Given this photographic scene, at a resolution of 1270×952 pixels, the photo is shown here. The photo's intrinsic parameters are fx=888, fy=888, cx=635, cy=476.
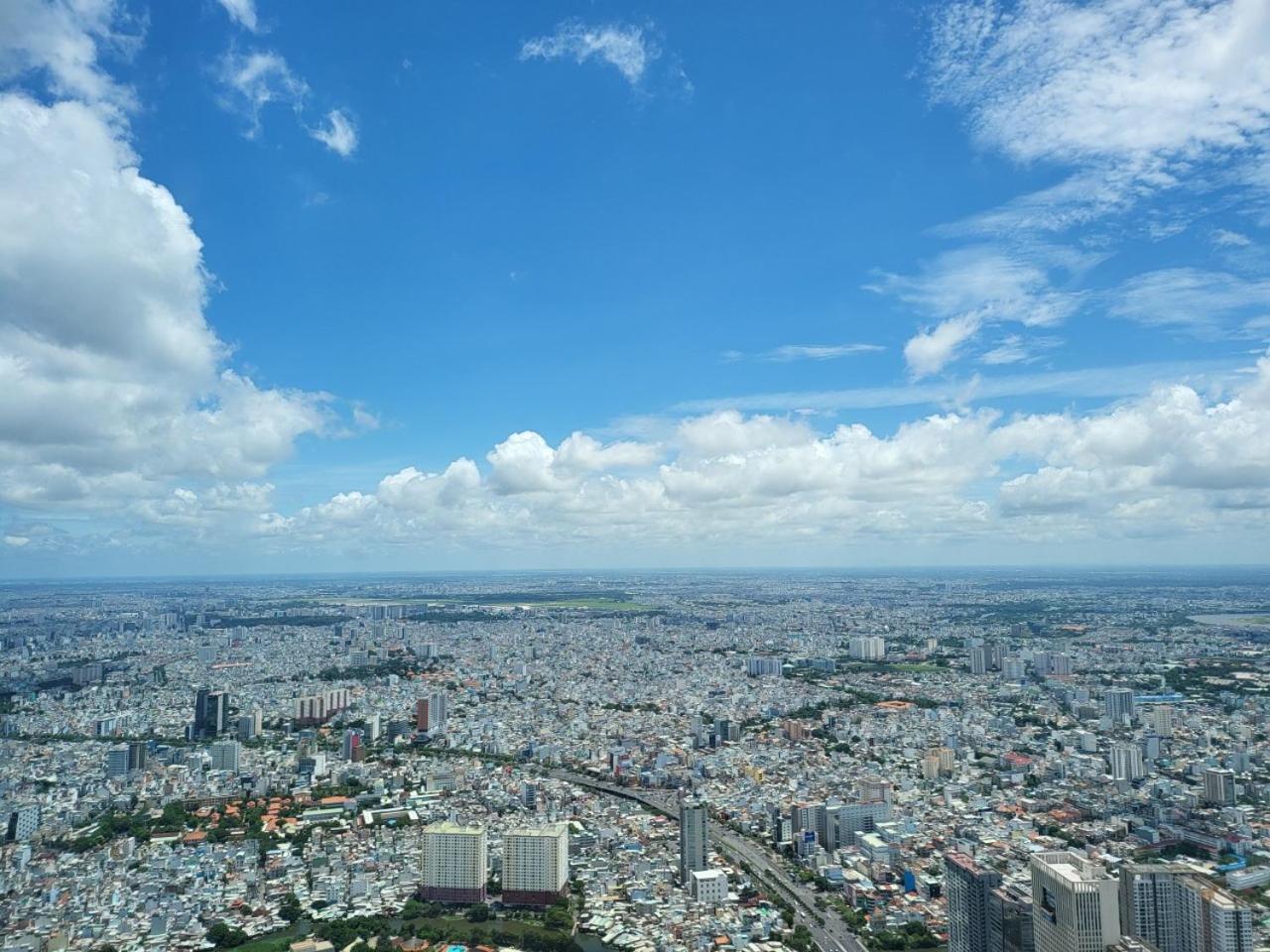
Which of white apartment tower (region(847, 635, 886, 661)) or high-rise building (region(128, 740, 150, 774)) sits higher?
white apartment tower (region(847, 635, 886, 661))

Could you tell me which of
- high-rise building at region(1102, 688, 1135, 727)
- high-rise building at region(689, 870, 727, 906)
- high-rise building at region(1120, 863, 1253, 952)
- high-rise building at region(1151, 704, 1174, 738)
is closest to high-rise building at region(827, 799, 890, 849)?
high-rise building at region(689, 870, 727, 906)

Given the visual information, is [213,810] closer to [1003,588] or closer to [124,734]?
[124,734]

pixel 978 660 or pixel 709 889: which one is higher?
pixel 978 660

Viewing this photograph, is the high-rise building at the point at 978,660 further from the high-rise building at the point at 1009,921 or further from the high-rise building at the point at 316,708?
the high-rise building at the point at 1009,921

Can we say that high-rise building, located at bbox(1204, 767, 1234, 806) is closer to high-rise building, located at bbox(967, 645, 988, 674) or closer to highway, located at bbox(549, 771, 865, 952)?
highway, located at bbox(549, 771, 865, 952)

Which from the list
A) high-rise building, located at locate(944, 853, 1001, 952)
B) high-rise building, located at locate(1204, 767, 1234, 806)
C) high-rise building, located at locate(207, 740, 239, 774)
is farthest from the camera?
high-rise building, located at locate(207, 740, 239, 774)

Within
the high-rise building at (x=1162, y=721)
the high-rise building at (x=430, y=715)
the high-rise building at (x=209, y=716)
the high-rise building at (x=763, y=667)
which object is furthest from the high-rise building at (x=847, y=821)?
the high-rise building at (x=763, y=667)

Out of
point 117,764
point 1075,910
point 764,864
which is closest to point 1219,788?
point 764,864

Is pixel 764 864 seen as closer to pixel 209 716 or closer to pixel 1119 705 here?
pixel 1119 705
